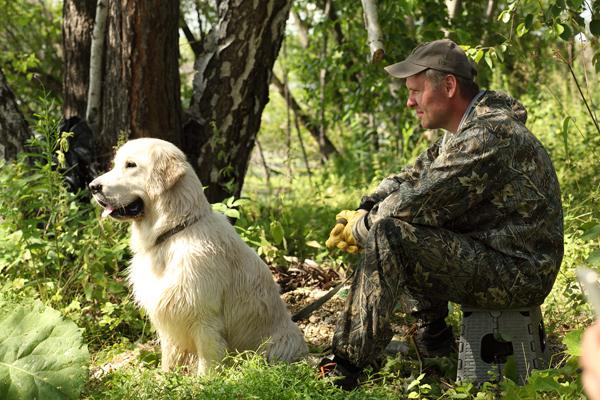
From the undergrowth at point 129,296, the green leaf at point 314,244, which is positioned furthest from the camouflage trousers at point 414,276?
the green leaf at point 314,244

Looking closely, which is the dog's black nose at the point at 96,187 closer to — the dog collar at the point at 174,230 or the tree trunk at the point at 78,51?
the dog collar at the point at 174,230

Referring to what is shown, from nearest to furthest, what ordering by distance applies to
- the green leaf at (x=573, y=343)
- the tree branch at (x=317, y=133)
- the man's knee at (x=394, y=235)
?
the green leaf at (x=573, y=343) < the man's knee at (x=394, y=235) < the tree branch at (x=317, y=133)

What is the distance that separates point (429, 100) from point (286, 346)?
5.24 ft

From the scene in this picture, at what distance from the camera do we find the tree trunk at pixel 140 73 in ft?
19.8

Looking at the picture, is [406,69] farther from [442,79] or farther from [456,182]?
[456,182]

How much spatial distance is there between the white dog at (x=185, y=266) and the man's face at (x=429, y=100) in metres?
1.28

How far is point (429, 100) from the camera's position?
4215mm

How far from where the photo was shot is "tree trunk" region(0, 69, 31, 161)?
6266 millimetres

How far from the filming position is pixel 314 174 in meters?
12.8

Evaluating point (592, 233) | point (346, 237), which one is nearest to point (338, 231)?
point (346, 237)

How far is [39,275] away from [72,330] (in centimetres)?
180

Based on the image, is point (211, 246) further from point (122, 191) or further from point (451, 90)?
point (451, 90)

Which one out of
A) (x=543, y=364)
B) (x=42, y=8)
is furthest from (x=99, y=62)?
(x=42, y=8)

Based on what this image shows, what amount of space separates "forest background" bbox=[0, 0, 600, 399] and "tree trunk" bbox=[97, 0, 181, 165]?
0.01 m
